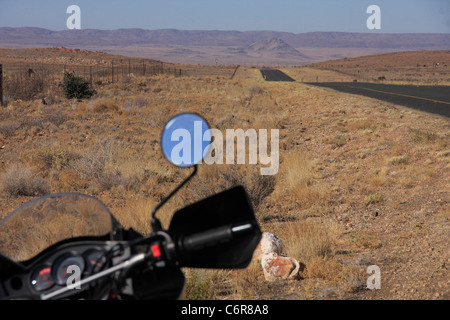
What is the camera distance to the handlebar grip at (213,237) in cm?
172

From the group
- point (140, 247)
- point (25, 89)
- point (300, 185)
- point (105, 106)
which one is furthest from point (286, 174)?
point (25, 89)

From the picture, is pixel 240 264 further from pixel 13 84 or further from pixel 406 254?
pixel 13 84

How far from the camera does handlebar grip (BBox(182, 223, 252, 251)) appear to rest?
172 centimetres

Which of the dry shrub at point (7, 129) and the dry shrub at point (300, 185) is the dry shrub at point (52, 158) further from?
the dry shrub at point (300, 185)

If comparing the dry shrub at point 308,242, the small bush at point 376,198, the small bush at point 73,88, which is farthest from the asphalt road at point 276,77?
the dry shrub at point 308,242

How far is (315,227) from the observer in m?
6.66

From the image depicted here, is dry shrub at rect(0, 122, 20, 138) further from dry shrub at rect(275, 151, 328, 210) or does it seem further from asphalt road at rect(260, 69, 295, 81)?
asphalt road at rect(260, 69, 295, 81)

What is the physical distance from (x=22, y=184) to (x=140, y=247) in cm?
883

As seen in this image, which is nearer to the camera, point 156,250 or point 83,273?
point 156,250
